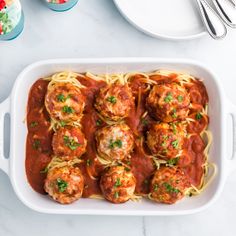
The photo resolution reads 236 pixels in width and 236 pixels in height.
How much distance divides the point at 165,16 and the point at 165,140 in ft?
3.23

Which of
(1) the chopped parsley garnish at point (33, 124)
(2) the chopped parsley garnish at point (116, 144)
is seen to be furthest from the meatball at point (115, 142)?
(1) the chopped parsley garnish at point (33, 124)

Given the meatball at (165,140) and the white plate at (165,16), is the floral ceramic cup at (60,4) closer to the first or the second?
the white plate at (165,16)

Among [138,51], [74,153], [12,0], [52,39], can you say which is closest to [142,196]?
[74,153]

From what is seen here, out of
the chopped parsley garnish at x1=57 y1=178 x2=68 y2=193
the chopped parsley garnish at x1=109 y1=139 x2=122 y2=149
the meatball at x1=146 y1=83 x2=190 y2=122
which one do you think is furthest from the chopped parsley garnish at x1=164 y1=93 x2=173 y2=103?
the chopped parsley garnish at x1=57 y1=178 x2=68 y2=193

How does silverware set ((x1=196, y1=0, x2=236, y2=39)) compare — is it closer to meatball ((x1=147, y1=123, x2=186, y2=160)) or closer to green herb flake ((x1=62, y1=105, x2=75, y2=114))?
meatball ((x1=147, y1=123, x2=186, y2=160))

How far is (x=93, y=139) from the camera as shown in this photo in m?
3.76

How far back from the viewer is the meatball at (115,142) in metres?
3.61

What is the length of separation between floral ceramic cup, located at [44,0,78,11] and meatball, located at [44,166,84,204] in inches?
46.8

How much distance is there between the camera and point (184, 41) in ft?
13.0

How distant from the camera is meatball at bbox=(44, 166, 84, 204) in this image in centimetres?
357

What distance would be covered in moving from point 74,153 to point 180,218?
973 millimetres

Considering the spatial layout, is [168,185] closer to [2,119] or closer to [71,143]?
[71,143]

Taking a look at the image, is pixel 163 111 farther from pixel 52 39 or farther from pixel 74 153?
pixel 52 39

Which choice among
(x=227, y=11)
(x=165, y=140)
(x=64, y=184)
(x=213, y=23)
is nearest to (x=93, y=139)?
(x=64, y=184)
